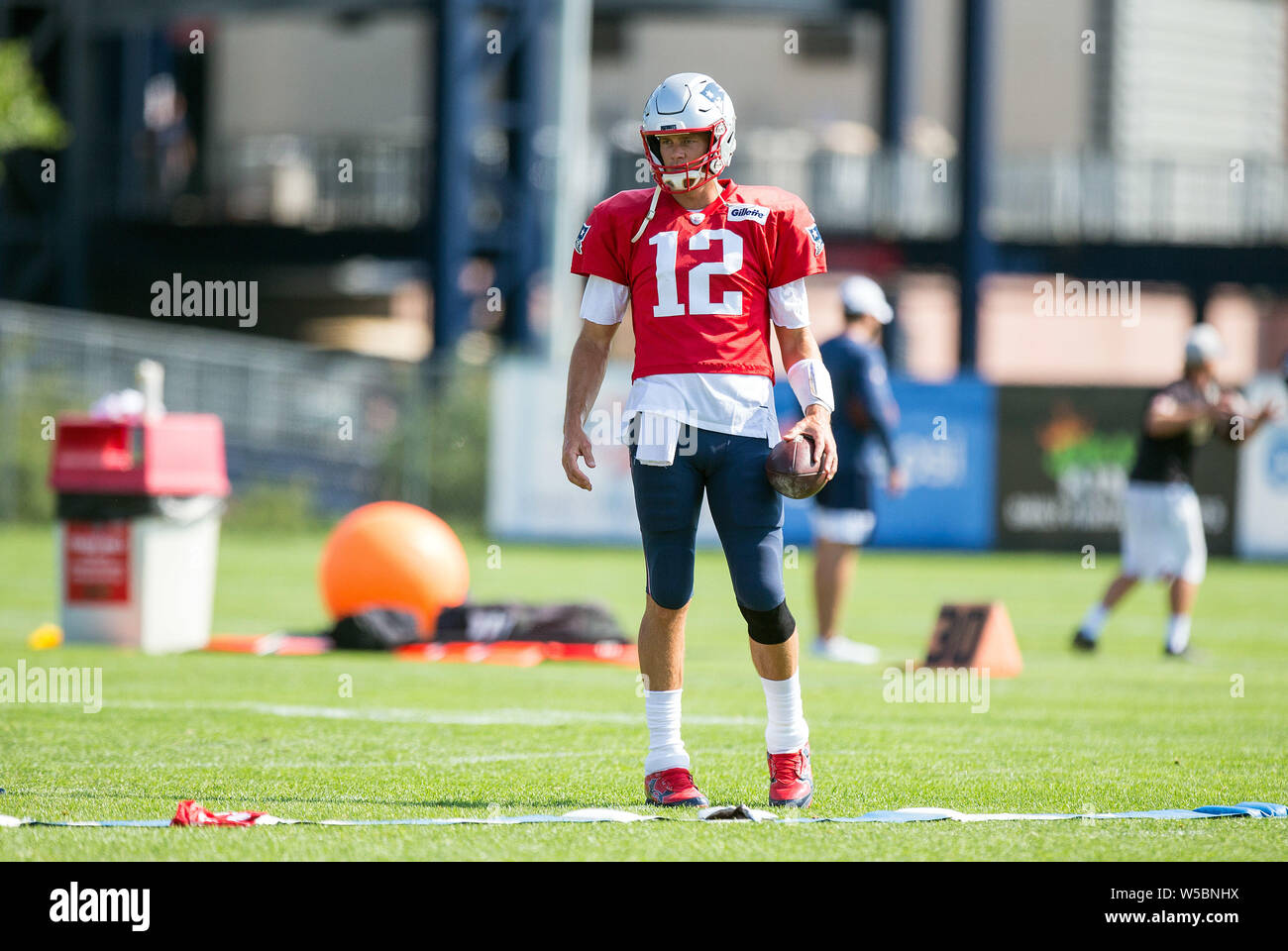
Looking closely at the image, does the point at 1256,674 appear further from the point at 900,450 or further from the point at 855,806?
the point at 900,450

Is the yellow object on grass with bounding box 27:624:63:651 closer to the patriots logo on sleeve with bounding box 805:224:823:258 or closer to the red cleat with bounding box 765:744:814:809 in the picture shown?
the red cleat with bounding box 765:744:814:809

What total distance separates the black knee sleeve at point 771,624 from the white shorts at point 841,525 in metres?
5.44

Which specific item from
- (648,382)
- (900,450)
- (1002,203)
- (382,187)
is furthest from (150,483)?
(1002,203)

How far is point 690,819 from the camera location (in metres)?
5.64

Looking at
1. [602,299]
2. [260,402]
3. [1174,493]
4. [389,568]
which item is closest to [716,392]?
[602,299]

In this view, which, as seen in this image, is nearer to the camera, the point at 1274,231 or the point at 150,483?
the point at 150,483

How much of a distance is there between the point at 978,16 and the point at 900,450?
28.6 ft

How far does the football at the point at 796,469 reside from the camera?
5.86 m

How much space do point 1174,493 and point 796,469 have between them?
6.90 metres

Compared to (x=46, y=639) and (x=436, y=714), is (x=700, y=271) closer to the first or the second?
(x=436, y=714)

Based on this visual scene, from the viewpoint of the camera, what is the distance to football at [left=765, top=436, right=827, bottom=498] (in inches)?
231

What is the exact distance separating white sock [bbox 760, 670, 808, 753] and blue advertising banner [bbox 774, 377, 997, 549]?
16731mm

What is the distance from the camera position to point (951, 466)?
75.0ft

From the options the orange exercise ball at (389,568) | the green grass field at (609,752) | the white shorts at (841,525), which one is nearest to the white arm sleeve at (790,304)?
the green grass field at (609,752)
